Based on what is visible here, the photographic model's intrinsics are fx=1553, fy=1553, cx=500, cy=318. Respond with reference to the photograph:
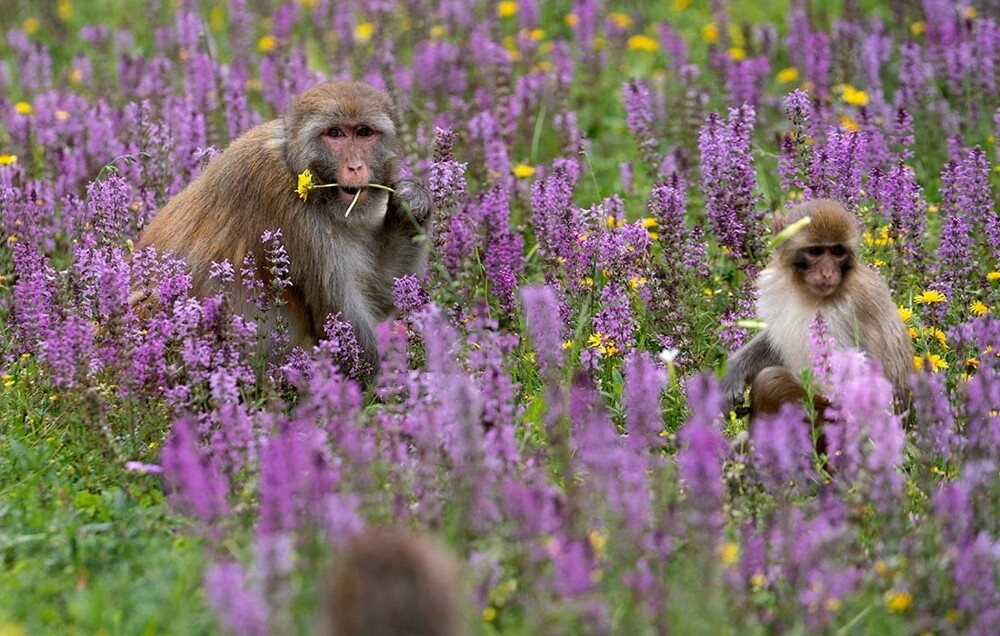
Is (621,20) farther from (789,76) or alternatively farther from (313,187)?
(313,187)

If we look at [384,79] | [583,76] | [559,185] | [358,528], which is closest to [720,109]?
[583,76]

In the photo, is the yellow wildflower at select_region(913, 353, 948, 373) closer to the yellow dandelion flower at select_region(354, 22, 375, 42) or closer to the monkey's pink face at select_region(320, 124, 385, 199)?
the monkey's pink face at select_region(320, 124, 385, 199)

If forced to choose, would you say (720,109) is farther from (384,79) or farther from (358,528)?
(358,528)

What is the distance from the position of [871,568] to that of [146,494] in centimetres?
286

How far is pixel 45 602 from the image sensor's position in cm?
524

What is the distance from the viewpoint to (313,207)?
26.4 feet

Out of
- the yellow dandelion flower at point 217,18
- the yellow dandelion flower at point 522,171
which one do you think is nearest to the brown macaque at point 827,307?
the yellow dandelion flower at point 522,171

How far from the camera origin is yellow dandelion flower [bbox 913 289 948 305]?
7.72 m

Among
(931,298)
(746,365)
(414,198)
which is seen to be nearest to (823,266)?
(746,365)

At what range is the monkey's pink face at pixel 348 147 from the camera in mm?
7930

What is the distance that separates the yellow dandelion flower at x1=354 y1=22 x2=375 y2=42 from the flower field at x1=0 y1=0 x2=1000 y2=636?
42cm

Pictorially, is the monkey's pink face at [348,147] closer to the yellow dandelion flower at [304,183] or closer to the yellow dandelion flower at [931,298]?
the yellow dandelion flower at [304,183]

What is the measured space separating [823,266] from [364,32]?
761cm

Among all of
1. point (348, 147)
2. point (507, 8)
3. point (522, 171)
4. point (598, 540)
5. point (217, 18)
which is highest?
point (507, 8)
